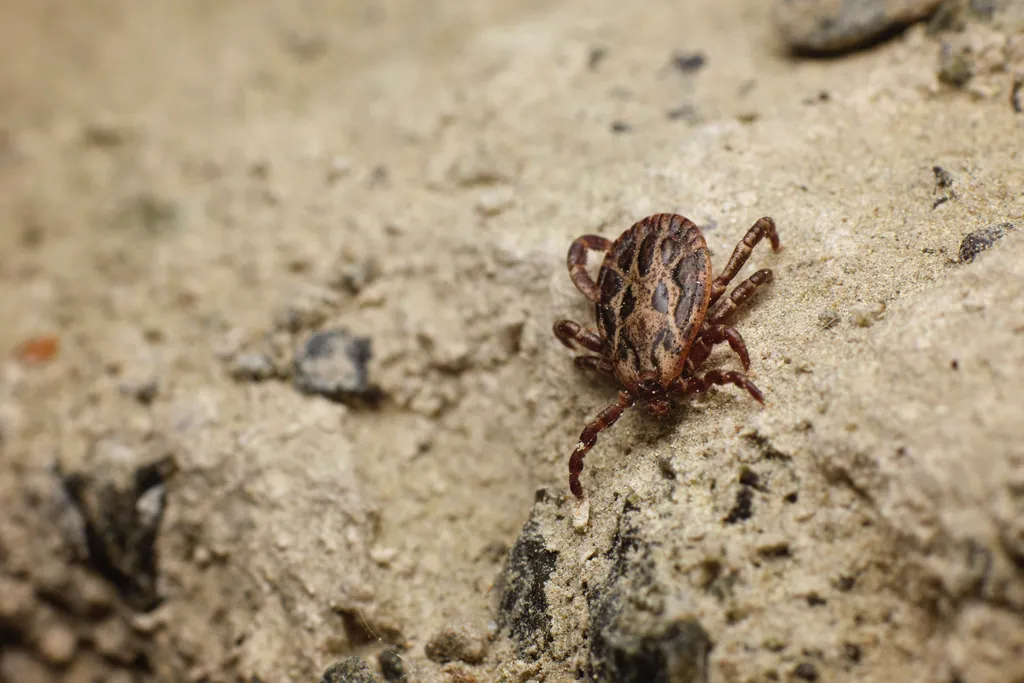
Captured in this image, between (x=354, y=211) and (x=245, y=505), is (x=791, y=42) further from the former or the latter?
(x=245, y=505)

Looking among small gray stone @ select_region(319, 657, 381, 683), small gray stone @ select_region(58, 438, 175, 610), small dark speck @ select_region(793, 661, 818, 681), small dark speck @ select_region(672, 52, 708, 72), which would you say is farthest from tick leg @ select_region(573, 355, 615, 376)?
small gray stone @ select_region(58, 438, 175, 610)

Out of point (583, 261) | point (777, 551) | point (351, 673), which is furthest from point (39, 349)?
point (777, 551)

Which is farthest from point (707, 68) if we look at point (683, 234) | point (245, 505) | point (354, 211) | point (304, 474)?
point (245, 505)

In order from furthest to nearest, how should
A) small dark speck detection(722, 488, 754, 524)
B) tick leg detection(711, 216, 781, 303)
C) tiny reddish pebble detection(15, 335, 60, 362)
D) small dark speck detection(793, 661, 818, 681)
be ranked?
tiny reddish pebble detection(15, 335, 60, 362)
tick leg detection(711, 216, 781, 303)
small dark speck detection(722, 488, 754, 524)
small dark speck detection(793, 661, 818, 681)

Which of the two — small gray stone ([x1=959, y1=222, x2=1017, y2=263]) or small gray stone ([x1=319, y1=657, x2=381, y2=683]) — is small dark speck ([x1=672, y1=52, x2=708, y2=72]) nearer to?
small gray stone ([x1=959, y1=222, x2=1017, y2=263])

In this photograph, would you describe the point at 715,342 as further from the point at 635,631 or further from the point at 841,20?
the point at 841,20

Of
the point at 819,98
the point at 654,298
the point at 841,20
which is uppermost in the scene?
the point at 841,20

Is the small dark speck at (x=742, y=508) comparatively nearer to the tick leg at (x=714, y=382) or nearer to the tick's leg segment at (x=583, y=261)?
the tick leg at (x=714, y=382)
